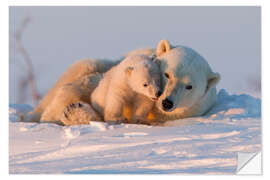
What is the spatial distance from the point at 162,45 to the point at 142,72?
74 centimetres

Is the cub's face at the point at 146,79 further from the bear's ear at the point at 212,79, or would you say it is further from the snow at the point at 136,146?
the bear's ear at the point at 212,79

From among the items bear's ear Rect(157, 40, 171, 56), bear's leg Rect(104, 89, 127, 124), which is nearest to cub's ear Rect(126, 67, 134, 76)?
bear's leg Rect(104, 89, 127, 124)

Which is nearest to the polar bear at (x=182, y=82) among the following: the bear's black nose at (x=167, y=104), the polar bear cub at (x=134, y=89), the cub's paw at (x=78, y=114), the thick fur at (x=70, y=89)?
the bear's black nose at (x=167, y=104)

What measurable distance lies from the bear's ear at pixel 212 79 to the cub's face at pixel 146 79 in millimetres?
649

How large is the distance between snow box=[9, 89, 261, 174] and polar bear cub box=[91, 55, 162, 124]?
30 cm

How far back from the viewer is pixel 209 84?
17.9 ft

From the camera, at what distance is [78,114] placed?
547cm

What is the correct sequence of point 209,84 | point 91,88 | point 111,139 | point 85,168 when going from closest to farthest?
point 85,168, point 111,139, point 209,84, point 91,88

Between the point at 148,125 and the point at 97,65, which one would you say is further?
the point at 97,65

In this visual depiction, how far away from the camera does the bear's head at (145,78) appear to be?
4.95 metres

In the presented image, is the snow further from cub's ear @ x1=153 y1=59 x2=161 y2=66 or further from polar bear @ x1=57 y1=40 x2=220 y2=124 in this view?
cub's ear @ x1=153 y1=59 x2=161 y2=66

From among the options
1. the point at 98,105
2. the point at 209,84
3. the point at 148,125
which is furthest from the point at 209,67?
the point at 98,105

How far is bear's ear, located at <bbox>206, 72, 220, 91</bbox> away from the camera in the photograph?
17.7ft
